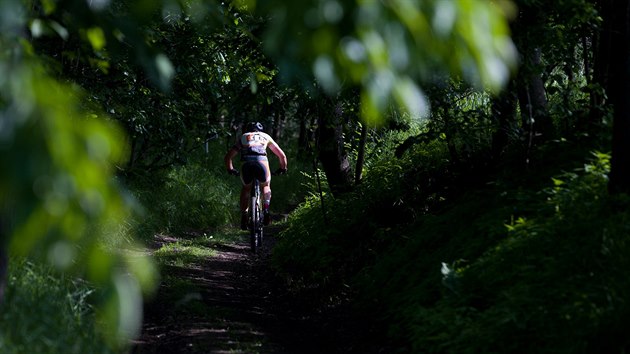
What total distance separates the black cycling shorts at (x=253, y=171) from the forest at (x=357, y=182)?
102 cm

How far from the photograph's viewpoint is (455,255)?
6.62m

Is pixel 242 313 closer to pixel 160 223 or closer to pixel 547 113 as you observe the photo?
pixel 547 113

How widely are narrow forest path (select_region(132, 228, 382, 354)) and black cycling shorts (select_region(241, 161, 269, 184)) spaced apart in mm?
2718

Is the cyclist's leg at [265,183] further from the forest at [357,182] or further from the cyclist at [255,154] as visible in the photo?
the forest at [357,182]

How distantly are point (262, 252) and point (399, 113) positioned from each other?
4.70 m

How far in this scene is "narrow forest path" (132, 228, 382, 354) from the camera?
21.3ft

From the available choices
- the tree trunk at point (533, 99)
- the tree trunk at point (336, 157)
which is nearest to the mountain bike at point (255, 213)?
the tree trunk at point (336, 157)

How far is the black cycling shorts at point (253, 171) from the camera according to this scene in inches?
500

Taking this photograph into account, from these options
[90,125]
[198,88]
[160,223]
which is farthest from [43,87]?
[160,223]

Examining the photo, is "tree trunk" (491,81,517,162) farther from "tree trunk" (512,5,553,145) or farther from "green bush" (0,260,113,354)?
"green bush" (0,260,113,354)

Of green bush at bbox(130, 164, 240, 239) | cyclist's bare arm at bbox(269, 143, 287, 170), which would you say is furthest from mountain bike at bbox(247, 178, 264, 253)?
green bush at bbox(130, 164, 240, 239)

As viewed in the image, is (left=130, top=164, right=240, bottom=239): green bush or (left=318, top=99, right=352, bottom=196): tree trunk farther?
(left=130, top=164, right=240, bottom=239): green bush

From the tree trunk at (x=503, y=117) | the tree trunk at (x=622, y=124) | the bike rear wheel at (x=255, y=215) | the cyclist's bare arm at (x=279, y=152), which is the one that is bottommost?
the tree trunk at (x=622, y=124)

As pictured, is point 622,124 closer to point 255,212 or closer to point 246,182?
point 255,212
